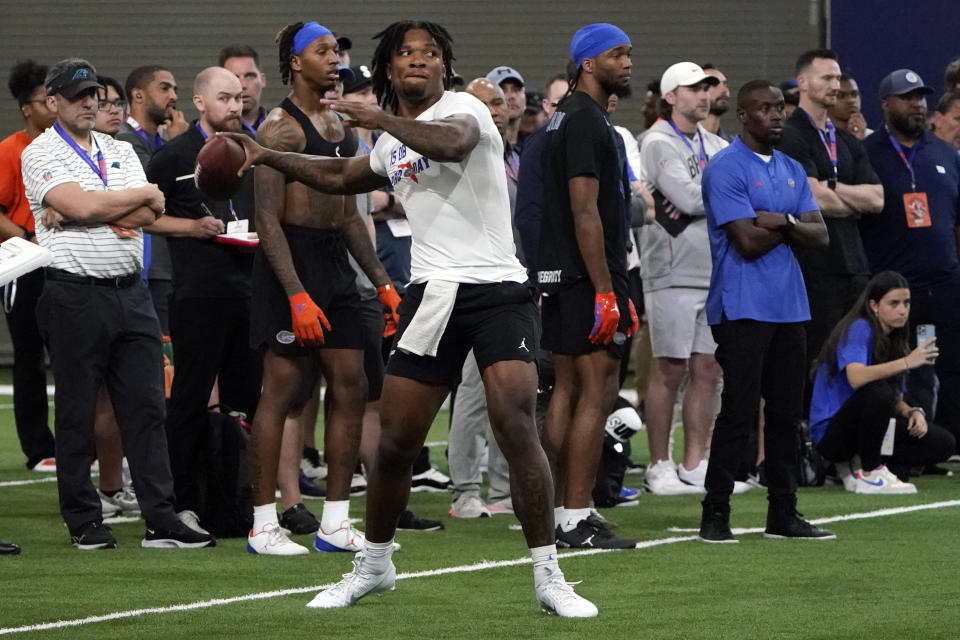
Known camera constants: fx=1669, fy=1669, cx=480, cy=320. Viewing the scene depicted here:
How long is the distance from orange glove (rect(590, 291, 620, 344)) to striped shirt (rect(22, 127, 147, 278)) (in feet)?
6.91

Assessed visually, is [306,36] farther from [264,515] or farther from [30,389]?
[30,389]

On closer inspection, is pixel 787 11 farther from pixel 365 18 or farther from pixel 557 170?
pixel 557 170

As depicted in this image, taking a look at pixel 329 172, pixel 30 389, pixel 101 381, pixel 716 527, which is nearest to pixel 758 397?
pixel 716 527

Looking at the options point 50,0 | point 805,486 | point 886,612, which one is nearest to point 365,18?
point 50,0

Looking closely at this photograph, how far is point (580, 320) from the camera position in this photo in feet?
24.8

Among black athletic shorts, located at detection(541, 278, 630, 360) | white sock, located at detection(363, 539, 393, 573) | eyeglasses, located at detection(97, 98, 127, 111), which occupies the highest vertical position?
eyeglasses, located at detection(97, 98, 127, 111)

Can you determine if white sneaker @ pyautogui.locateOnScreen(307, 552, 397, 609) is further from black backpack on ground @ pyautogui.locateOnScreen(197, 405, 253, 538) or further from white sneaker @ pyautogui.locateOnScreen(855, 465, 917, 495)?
white sneaker @ pyautogui.locateOnScreen(855, 465, 917, 495)

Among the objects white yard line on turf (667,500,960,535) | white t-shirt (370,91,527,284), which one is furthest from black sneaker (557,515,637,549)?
white t-shirt (370,91,527,284)

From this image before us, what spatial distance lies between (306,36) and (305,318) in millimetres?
1259

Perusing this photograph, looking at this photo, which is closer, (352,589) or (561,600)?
(561,600)

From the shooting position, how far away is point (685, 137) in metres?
10.1

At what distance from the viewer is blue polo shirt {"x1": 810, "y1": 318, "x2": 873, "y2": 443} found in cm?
980

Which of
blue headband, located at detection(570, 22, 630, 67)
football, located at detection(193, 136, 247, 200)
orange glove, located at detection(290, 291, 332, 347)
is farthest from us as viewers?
blue headband, located at detection(570, 22, 630, 67)

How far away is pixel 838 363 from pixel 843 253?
0.81 metres
